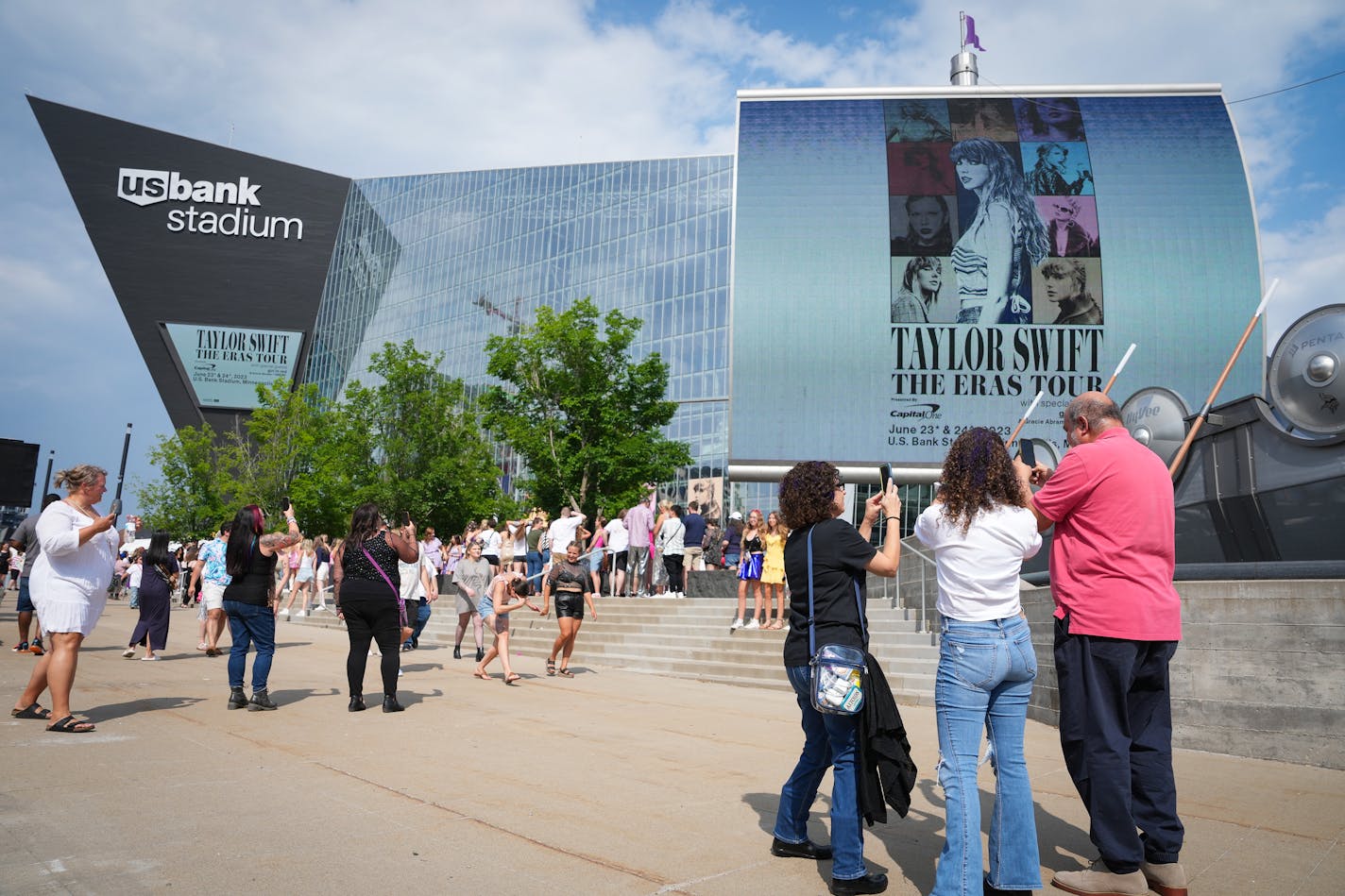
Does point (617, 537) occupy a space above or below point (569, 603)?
above

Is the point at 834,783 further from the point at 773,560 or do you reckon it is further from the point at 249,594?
the point at 773,560

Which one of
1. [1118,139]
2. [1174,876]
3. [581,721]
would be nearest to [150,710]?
[581,721]

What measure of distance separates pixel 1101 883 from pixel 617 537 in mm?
15630

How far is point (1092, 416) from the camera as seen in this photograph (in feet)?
13.8

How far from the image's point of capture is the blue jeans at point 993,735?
132 inches

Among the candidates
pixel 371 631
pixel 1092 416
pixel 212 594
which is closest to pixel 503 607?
pixel 371 631

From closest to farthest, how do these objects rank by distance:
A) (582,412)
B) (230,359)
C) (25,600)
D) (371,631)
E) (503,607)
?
1. (371,631)
2. (503,607)
3. (25,600)
4. (582,412)
5. (230,359)

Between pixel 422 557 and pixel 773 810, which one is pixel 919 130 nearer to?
pixel 422 557

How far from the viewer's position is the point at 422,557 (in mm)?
13992

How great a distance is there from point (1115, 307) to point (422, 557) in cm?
2514

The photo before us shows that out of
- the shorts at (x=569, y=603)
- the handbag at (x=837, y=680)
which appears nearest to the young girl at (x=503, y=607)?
the shorts at (x=569, y=603)

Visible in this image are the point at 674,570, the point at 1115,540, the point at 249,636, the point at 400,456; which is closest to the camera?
the point at 1115,540

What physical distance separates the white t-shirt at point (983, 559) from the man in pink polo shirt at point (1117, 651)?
1.20 ft

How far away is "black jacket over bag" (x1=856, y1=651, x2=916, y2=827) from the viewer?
141 inches
